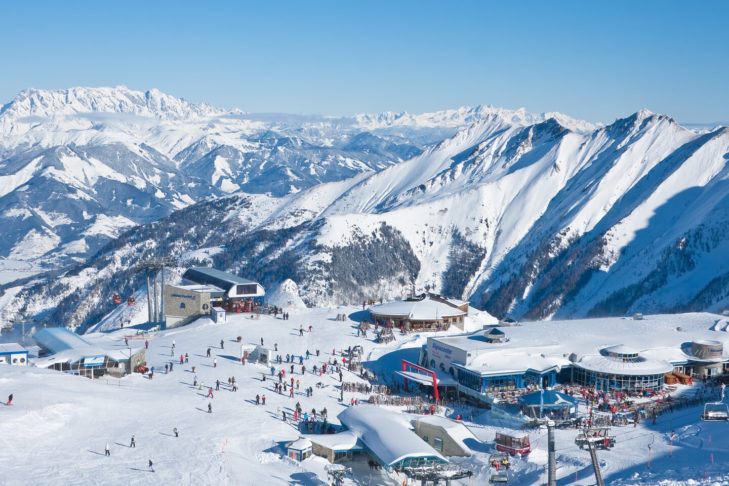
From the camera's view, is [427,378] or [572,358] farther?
[572,358]

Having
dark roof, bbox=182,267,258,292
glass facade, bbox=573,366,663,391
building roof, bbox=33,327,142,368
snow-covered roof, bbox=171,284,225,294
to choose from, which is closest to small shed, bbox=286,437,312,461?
building roof, bbox=33,327,142,368

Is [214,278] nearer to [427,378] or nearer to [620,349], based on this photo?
[427,378]

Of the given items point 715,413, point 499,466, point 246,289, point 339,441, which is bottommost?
point 499,466

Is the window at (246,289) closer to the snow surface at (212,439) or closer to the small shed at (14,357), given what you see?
the snow surface at (212,439)

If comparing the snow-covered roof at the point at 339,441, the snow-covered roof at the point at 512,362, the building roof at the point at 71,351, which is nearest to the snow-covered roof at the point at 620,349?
the snow-covered roof at the point at 512,362

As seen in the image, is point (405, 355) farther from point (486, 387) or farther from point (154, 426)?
point (154, 426)

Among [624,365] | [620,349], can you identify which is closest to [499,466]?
[624,365]

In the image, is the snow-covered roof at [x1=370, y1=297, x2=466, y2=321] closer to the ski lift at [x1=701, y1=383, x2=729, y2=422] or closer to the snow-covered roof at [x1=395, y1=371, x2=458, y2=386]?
the snow-covered roof at [x1=395, y1=371, x2=458, y2=386]

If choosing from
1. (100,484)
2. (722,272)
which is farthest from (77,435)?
(722,272)
